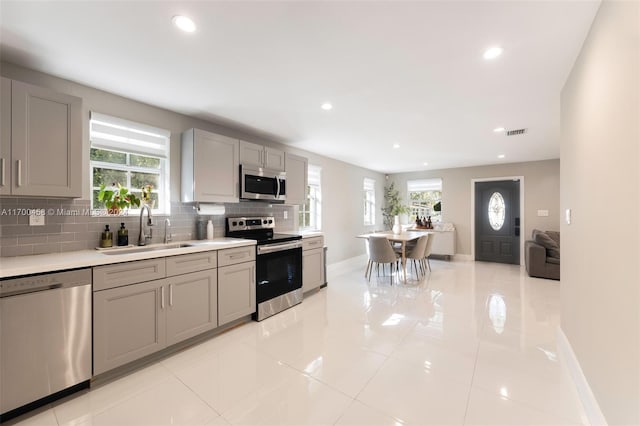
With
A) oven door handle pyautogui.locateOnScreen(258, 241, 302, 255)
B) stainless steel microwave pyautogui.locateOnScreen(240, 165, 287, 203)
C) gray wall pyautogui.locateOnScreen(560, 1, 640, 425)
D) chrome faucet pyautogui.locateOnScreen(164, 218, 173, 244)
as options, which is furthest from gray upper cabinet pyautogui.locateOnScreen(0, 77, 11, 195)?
gray wall pyautogui.locateOnScreen(560, 1, 640, 425)

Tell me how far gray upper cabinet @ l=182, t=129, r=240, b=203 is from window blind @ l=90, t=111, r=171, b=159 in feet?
0.80

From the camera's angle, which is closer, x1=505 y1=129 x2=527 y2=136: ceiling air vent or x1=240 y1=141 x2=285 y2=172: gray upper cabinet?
x1=240 y1=141 x2=285 y2=172: gray upper cabinet

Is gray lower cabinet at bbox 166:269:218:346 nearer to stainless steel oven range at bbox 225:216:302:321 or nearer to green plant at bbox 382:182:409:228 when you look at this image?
stainless steel oven range at bbox 225:216:302:321

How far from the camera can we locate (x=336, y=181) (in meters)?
6.12

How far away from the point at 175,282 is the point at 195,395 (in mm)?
949

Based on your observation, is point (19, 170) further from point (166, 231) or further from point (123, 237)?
point (166, 231)

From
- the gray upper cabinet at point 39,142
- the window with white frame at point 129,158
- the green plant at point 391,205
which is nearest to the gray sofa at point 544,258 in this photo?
the green plant at point 391,205

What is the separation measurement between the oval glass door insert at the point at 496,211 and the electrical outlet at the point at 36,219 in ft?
25.9

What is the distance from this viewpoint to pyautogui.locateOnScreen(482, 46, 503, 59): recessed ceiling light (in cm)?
Answer: 199

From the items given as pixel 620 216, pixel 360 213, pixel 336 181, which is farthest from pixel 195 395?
pixel 360 213

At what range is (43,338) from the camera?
1.78 meters

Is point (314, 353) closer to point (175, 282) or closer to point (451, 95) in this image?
point (175, 282)

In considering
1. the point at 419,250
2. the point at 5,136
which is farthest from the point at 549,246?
the point at 5,136

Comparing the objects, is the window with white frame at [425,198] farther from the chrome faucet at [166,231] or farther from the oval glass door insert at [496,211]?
the chrome faucet at [166,231]
